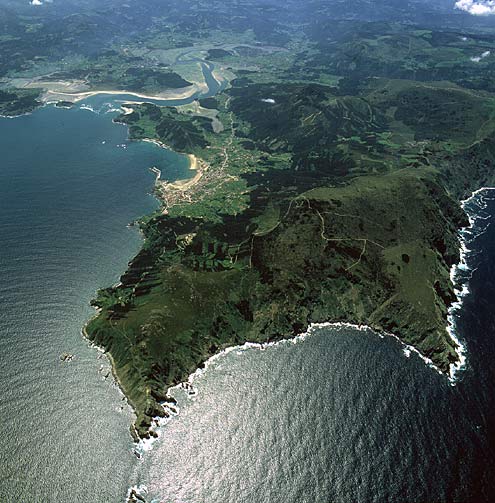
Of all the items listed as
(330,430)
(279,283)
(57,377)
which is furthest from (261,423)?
(57,377)

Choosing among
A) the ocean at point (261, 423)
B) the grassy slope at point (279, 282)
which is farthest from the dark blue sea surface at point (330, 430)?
the grassy slope at point (279, 282)

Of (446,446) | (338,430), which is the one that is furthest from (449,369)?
(338,430)

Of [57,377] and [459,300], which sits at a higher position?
[57,377]

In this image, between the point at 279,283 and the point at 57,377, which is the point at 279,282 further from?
the point at 57,377

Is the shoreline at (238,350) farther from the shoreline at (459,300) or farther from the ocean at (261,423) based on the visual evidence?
the shoreline at (459,300)

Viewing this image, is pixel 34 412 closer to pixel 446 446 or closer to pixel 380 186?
pixel 446 446

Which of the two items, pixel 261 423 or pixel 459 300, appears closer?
pixel 261 423

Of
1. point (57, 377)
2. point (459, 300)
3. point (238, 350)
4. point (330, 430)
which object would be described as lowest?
point (238, 350)

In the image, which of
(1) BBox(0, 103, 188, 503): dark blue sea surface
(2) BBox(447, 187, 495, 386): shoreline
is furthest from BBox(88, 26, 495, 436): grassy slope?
(1) BBox(0, 103, 188, 503): dark blue sea surface
